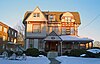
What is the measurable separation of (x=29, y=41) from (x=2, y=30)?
63.2ft

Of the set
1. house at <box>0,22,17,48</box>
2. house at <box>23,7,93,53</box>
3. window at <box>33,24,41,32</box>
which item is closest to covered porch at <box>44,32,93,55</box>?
house at <box>23,7,93,53</box>

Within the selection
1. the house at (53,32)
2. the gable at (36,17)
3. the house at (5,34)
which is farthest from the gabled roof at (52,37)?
the house at (5,34)

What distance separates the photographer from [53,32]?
37875 millimetres

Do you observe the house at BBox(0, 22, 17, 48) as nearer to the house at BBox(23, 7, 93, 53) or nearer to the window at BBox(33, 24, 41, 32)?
the house at BBox(23, 7, 93, 53)

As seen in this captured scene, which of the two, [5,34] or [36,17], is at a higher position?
[36,17]

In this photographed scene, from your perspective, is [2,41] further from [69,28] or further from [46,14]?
[69,28]

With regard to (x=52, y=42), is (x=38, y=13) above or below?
above

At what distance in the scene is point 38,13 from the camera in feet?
130

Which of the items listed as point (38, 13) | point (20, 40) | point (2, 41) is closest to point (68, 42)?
point (38, 13)

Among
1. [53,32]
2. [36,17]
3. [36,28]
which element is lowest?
[53,32]

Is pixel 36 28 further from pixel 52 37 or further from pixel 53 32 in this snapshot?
pixel 52 37

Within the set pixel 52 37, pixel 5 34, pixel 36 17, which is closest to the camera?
pixel 52 37

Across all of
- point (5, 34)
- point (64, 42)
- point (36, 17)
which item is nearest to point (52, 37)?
point (64, 42)

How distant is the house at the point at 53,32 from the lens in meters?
37.2
